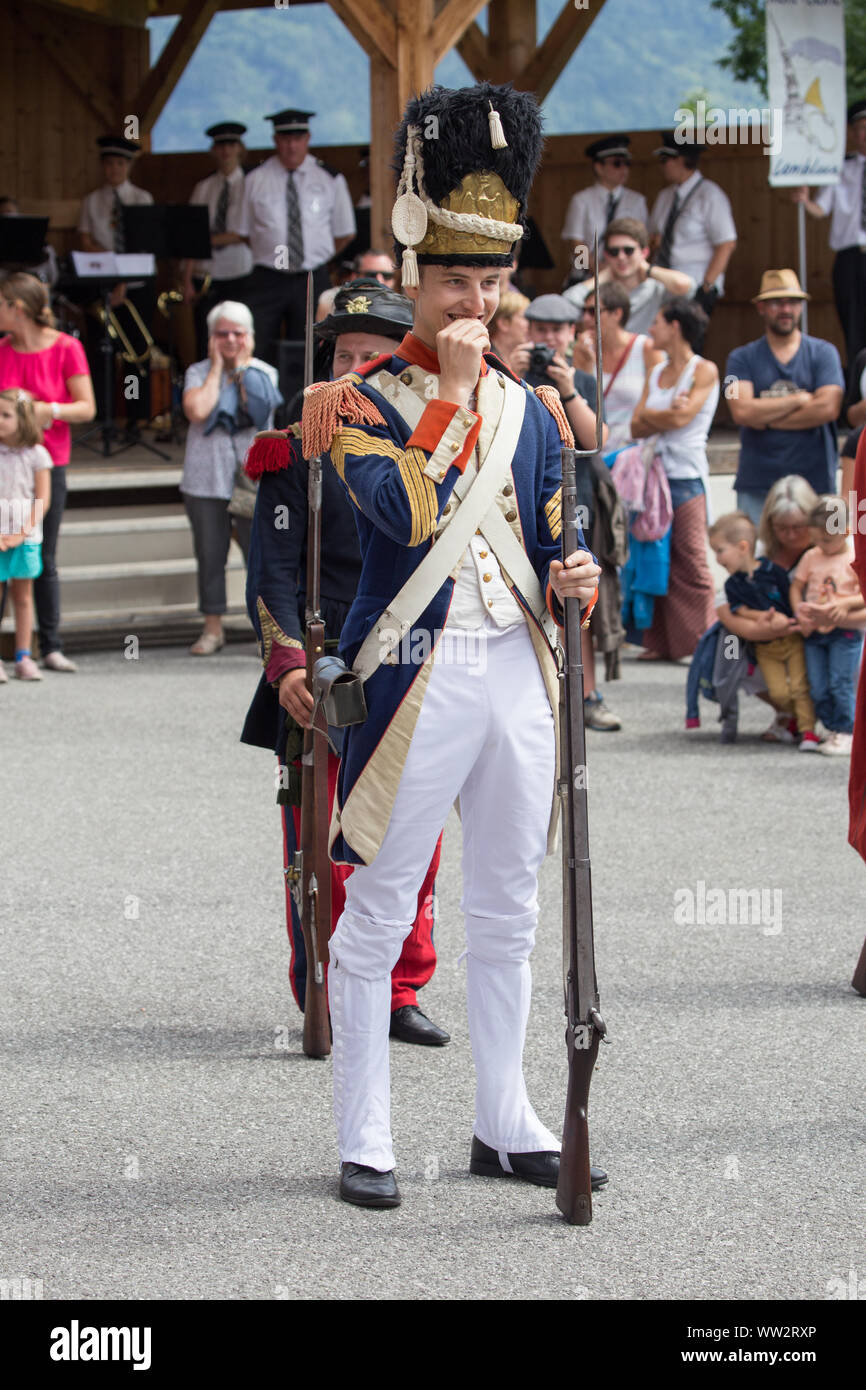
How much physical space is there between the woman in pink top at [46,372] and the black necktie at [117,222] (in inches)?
255

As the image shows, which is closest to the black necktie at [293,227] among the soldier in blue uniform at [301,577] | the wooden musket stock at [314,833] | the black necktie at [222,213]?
the black necktie at [222,213]

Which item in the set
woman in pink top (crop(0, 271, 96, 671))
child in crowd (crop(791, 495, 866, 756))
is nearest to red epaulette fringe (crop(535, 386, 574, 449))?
child in crowd (crop(791, 495, 866, 756))

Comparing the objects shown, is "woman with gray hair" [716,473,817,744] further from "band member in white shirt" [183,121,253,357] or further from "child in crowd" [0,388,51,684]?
"band member in white shirt" [183,121,253,357]

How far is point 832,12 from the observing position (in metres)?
12.2

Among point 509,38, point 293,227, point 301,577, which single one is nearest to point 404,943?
point 301,577

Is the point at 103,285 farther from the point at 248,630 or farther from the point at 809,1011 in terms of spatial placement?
the point at 809,1011

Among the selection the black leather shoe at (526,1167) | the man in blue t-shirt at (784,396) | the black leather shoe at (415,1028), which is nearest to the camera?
the black leather shoe at (526,1167)

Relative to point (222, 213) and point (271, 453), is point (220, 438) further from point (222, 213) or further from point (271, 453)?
point (271, 453)

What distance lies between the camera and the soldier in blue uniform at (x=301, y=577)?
14.0 ft

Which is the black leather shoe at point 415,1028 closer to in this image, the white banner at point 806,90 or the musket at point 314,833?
the musket at point 314,833

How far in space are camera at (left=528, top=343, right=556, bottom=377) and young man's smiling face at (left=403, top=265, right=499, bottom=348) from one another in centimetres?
444

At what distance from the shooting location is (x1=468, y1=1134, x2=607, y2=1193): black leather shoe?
3.66 metres

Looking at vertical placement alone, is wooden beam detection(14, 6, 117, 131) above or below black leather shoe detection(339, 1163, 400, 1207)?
above
